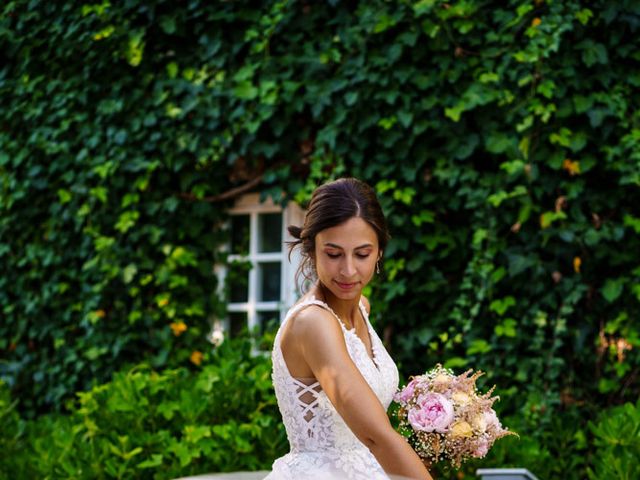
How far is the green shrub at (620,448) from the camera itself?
3.65 m

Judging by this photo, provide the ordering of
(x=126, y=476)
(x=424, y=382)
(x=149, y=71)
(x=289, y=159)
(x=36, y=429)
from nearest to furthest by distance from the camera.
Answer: (x=424, y=382)
(x=126, y=476)
(x=36, y=429)
(x=289, y=159)
(x=149, y=71)

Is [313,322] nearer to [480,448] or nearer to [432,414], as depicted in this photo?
[432,414]

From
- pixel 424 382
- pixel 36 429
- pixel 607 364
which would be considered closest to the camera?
pixel 424 382

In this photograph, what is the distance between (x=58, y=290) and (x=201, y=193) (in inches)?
50.2

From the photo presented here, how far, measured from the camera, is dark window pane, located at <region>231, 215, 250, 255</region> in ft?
20.3

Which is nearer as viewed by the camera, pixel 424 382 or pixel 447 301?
pixel 424 382

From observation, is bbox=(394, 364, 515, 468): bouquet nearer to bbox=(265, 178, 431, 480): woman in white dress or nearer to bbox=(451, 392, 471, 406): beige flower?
bbox=(451, 392, 471, 406): beige flower

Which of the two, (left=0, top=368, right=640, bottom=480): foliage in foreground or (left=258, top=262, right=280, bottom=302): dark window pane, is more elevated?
(left=258, top=262, right=280, bottom=302): dark window pane

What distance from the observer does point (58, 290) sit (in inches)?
254

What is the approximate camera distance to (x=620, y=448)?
384 cm

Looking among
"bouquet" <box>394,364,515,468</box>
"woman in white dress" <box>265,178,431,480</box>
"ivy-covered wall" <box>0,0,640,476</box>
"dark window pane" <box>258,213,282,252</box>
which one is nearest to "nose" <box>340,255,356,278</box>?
"woman in white dress" <box>265,178,431,480</box>

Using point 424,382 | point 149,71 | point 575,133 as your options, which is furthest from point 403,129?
point 424,382

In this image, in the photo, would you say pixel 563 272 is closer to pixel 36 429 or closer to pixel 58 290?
pixel 36 429

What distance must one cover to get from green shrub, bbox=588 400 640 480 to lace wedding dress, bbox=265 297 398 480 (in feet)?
4.53
